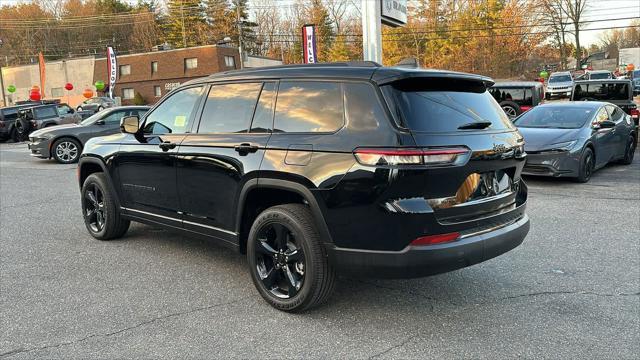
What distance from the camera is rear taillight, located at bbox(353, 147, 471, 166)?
3051mm

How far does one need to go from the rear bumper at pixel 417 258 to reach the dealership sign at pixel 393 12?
8.95m

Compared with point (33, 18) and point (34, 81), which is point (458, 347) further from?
point (33, 18)

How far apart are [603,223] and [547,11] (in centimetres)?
5716

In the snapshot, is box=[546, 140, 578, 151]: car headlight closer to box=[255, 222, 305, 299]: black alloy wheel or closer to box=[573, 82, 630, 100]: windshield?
box=[255, 222, 305, 299]: black alloy wheel

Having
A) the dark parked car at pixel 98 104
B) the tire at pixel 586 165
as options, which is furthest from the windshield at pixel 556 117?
the dark parked car at pixel 98 104

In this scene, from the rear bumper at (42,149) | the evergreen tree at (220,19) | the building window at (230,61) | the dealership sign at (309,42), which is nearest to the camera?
the rear bumper at (42,149)

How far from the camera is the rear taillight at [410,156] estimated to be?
10.0 ft

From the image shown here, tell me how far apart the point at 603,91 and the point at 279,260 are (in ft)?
46.0

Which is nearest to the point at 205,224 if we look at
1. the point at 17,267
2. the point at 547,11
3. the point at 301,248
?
the point at 301,248

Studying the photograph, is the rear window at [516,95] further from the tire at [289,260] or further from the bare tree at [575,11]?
the bare tree at [575,11]

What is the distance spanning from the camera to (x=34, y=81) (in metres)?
60.3

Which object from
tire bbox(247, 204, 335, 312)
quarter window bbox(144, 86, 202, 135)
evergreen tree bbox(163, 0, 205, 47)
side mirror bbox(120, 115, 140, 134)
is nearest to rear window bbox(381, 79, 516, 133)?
tire bbox(247, 204, 335, 312)

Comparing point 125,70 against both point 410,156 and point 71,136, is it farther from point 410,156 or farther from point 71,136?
point 410,156

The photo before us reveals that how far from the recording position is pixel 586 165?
8875 millimetres
